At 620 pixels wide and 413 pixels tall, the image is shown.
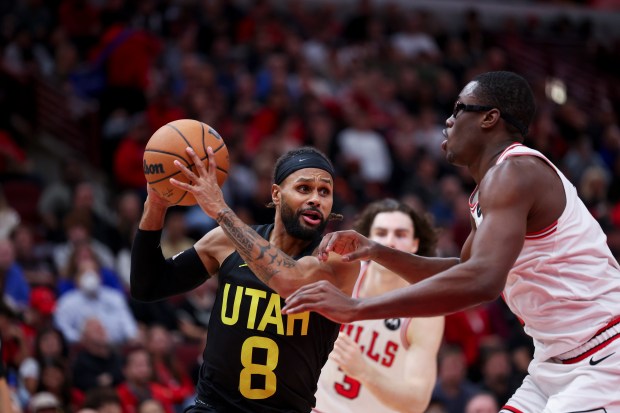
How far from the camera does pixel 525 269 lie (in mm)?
4336

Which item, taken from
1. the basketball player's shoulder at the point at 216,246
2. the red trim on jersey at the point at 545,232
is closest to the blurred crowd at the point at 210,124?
the basketball player's shoulder at the point at 216,246

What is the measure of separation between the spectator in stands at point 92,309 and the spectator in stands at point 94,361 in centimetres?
29

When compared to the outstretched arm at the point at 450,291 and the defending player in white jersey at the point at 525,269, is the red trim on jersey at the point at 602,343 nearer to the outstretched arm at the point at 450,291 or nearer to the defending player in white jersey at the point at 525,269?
the defending player in white jersey at the point at 525,269

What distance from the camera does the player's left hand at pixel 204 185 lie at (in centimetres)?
486

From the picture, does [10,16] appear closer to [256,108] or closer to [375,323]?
[256,108]

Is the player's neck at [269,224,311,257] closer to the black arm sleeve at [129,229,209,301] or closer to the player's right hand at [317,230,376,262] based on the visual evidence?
the black arm sleeve at [129,229,209,301]

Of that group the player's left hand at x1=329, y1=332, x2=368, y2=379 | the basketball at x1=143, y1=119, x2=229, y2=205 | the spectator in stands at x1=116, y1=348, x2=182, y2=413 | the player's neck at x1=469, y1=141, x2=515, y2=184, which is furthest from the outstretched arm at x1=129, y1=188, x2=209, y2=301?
the spectator in stands at x1=116, y1=348, x2=182, y2=413

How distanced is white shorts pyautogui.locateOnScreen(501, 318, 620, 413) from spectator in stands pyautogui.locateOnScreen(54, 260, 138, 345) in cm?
641

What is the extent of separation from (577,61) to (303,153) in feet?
55.9

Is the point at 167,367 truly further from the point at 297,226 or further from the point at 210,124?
the point at 297,226

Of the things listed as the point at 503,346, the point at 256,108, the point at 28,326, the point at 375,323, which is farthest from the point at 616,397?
the point at 256,108

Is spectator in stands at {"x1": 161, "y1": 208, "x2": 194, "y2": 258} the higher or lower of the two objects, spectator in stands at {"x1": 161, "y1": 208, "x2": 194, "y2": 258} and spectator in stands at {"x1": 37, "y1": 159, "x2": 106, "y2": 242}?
the lower

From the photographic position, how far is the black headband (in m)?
5.22

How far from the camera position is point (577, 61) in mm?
21047
